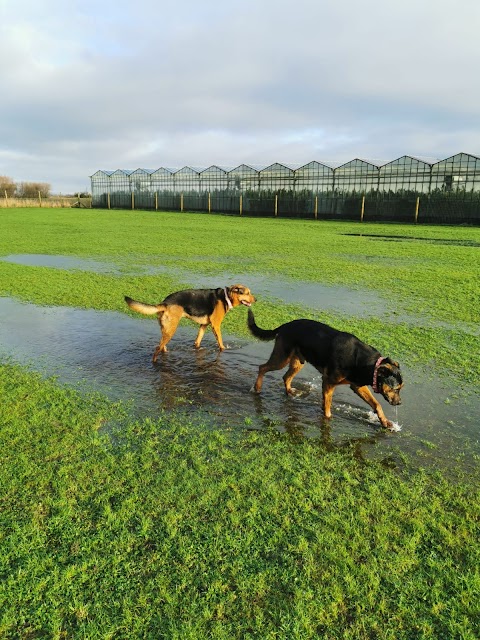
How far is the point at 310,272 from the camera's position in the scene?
15.8 m

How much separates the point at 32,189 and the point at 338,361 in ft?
266

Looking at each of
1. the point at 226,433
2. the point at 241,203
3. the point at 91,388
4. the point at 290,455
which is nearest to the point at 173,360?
the point at 91,388

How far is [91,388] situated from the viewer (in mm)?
6273

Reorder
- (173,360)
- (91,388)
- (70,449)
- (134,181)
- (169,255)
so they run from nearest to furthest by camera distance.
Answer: (70,449) < (91,388) < (173,360) < (169,255) < (134,181)

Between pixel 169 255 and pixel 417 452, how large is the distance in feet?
52.9

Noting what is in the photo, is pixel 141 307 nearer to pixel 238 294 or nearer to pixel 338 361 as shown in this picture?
pixel 238 294

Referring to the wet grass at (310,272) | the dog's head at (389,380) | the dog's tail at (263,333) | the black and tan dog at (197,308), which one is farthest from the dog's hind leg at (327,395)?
the black and tan dog at (197,308)

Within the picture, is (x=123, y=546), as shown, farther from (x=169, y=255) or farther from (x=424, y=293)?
(x=169, y=255)

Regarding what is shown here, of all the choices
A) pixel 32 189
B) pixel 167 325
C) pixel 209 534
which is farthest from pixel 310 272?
pixel 32 189

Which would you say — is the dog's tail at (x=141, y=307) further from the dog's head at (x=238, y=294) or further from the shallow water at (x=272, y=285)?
the shallow water at (x=272, y=285)

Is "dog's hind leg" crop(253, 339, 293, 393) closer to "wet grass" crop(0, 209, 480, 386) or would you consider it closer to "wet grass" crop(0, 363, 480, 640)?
"wet grass" crop(0, 363, 480, 640)

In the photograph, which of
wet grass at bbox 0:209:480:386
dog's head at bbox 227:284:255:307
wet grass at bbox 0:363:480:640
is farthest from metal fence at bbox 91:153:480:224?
wet grass at bbox 0:363:480:640

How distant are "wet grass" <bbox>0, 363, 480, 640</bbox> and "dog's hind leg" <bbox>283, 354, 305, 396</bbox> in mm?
1275

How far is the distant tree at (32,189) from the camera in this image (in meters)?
74.6
